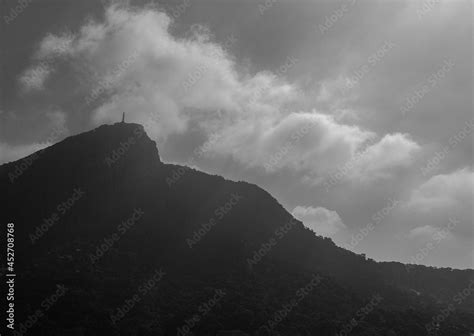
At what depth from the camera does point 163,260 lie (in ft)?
511

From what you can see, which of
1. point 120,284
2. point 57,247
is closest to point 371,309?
point 120,284

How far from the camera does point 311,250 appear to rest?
191m

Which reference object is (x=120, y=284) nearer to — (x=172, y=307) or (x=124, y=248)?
(x=172, y=307)

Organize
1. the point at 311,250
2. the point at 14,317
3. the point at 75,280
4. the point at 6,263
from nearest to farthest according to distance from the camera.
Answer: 1. the point at 14,317
2. the point at 75,280
3. the point at 6,263
4. the point at 311,250

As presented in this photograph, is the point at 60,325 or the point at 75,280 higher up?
the point at 75,280

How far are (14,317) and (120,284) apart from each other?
28792mm

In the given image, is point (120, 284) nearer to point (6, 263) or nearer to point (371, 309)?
point (6, 263)

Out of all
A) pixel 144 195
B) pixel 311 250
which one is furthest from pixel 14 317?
pixel 311 250

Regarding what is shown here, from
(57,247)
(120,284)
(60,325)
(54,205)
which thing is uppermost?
(54,205)

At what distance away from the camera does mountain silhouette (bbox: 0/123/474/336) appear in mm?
116750

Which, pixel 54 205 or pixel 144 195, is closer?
pixel 54 205

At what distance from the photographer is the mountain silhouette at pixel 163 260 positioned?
383ft

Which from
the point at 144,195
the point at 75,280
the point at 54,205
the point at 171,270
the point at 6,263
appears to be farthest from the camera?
the point at 144,195

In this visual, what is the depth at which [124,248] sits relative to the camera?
502 feet
